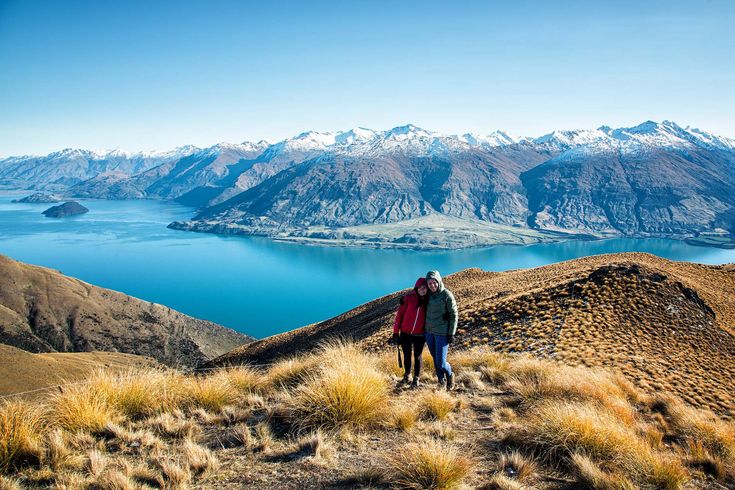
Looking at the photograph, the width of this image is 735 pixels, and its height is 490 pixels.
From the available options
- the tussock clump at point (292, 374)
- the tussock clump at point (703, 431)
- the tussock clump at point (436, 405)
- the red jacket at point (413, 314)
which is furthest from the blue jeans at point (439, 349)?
the tussock clump at point (703, 431)

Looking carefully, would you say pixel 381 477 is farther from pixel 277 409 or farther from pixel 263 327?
pixel 263 327

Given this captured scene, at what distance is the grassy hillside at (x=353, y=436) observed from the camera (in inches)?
204

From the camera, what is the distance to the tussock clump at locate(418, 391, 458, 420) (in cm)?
706

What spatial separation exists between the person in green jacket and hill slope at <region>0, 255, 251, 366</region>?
81.7 metres

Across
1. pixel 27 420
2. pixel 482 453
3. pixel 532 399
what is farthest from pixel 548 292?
pixel 27 420

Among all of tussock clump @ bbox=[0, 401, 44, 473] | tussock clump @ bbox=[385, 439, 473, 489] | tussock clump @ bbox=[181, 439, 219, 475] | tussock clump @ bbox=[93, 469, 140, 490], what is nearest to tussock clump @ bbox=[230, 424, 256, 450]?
tussock clump @ bbox=[181, 439, 219, 475]

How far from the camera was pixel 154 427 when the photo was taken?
667 cm

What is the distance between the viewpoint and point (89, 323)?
84.3m

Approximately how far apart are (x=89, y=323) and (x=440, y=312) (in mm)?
95957

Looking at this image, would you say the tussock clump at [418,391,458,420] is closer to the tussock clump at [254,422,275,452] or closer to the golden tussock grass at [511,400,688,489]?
the golden tussock grass at [511,400,688,489]

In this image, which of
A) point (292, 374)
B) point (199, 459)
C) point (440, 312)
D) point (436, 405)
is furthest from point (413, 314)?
point (199, 459)

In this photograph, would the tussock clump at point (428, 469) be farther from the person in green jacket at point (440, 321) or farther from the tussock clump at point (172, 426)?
the tussock clump at point (172, 426)

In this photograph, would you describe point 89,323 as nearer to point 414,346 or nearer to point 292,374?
point 292,374

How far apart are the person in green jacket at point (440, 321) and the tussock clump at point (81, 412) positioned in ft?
18.4
